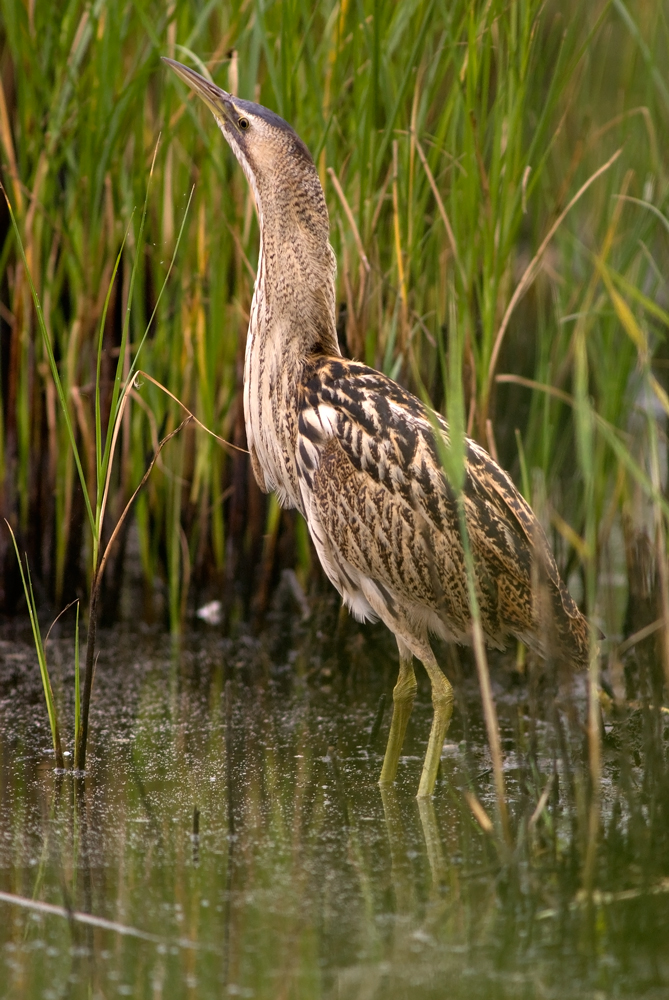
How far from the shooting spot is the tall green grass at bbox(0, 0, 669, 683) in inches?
119

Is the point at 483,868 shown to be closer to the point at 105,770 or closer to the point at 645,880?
the point at 645,880

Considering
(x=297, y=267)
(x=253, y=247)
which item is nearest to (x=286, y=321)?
(x=297, y=267)

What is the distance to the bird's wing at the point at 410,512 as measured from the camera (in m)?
2.75

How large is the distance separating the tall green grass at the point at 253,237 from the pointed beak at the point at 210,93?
0.23 feet

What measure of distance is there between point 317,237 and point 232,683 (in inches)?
48.1

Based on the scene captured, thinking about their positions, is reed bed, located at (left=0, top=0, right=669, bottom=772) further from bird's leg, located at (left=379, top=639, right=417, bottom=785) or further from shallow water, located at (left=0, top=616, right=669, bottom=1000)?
bird's leg, located at (left=379, top=639, right=417, bottom=785)

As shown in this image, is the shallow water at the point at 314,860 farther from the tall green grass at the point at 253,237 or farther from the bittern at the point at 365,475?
the tall green grass at the point at 253,237

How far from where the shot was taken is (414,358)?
3.34 metres

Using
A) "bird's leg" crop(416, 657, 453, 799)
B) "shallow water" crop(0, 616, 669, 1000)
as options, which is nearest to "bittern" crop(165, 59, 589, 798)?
"bird's leg" crop(416, 657, 453, 799)

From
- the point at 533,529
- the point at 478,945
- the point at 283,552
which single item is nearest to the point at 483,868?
the point at 478,945

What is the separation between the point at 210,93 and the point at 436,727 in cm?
163

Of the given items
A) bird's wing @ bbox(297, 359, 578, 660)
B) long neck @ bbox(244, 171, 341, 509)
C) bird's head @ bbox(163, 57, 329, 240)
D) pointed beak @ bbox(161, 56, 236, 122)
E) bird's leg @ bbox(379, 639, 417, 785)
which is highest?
pointed beak @ bbox(161, 56, 236, 122)

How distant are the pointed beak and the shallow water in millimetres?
1488

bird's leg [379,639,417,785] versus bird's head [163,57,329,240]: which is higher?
bird's head [163,57,329,240]
